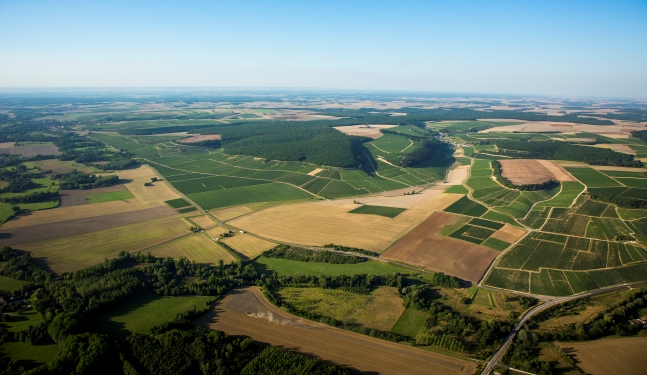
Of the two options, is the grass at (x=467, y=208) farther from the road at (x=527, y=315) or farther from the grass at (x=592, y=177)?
the grass at (x=592, y=177)

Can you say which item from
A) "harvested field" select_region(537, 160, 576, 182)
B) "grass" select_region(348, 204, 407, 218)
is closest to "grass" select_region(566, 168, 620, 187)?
"harvested field" select_region(537, 160, 576, 182)

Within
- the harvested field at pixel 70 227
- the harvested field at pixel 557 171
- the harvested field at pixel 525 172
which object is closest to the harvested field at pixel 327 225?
the harvested field at pixel 70 227

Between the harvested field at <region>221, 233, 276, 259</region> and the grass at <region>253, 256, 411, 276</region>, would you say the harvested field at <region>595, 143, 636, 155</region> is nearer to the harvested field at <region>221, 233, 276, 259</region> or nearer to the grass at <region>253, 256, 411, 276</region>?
the grass at <region>253, 256, 411, 276</region>

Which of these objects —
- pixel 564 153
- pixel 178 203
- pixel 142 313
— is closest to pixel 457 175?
pixel 564 153

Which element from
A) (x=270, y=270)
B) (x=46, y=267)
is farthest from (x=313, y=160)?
(x=46, y=267)

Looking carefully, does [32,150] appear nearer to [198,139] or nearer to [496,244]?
[198,139]

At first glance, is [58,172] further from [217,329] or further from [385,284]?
[385,284]
